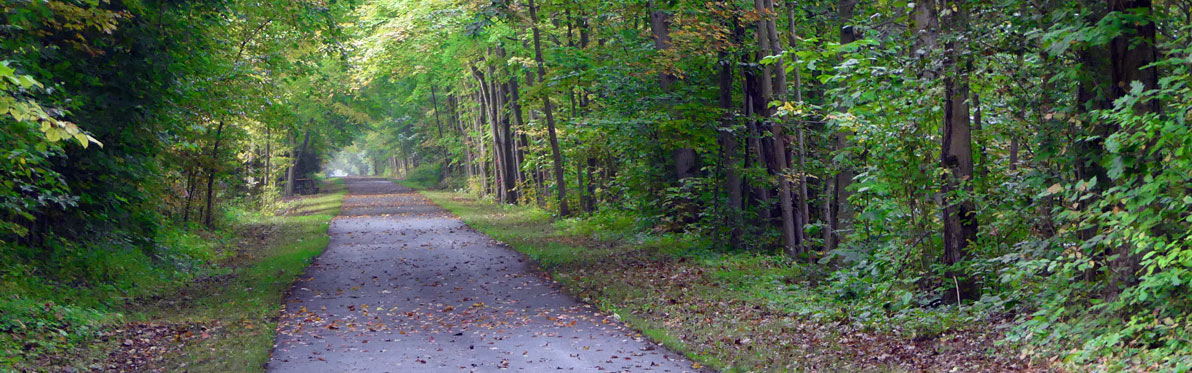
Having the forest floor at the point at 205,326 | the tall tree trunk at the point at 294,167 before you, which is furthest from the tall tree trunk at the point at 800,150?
the tall tree trunk at the point at 294,167

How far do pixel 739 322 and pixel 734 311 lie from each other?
2.42 feet

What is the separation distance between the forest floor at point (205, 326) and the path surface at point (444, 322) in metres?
0.33

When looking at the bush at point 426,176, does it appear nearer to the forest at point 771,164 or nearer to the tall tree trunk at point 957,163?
the forest at point 771,164

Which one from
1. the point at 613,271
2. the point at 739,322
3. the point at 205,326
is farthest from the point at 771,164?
the point at 205,326

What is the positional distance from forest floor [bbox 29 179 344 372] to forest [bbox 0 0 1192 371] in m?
0.25

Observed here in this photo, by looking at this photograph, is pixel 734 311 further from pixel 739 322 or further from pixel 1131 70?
pixel 1131 70

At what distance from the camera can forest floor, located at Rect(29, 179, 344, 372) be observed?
8.16m

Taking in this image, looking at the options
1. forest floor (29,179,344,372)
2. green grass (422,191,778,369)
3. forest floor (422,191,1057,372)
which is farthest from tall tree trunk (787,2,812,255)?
forest floor (29,179,344,372)

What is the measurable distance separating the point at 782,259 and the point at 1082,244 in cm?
777

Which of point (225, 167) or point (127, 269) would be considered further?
point (225, 167)

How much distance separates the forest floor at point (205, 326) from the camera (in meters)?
8.16

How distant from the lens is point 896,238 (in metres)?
9.82

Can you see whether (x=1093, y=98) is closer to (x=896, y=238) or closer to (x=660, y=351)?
(x=896, y=238)

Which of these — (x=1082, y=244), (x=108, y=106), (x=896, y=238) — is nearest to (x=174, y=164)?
(x=108, y=106)
